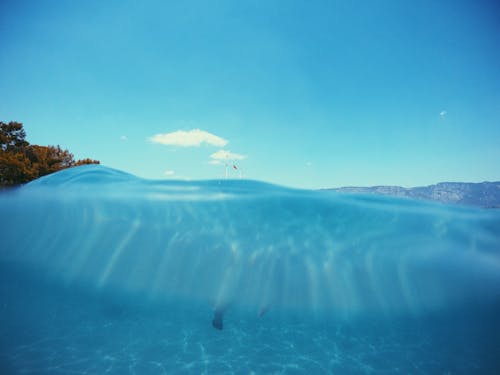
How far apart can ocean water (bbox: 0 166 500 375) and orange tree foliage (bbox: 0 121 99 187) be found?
7594 mm

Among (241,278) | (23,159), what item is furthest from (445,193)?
(23,159)

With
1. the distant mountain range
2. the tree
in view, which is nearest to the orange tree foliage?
the tree

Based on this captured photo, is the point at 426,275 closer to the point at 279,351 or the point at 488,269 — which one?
the point at 488,269

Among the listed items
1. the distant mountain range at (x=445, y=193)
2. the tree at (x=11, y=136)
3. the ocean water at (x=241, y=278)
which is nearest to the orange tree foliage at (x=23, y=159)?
the tree at (x=11, y=136)

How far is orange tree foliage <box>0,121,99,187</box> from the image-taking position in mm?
18109

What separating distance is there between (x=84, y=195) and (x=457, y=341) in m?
19.5

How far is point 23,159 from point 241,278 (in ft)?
70.9

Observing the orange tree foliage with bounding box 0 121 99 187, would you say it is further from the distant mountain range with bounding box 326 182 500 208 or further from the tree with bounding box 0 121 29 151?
the distant mountain range with bounding box 326 182 500 208

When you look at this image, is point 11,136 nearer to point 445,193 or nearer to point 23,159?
point 23,159

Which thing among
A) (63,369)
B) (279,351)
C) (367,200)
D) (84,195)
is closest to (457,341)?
(367,200)

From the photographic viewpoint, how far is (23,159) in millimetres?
19594

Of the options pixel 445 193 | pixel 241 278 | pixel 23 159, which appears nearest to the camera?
pixel 241 278

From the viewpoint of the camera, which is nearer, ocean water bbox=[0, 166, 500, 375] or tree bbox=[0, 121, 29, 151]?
ocean water bbox=[0, 166, 500, 375]

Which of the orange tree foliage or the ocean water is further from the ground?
the orange tree foliage
